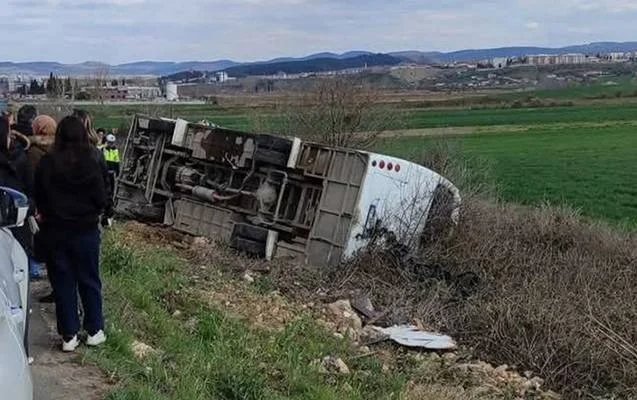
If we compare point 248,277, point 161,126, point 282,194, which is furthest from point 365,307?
point 161,126

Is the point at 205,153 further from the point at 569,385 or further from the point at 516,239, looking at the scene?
the point at 569,385

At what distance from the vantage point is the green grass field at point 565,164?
27.8 metres

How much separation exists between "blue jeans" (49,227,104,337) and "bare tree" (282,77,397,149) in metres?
18.4

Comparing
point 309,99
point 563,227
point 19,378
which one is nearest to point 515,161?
point 309,99

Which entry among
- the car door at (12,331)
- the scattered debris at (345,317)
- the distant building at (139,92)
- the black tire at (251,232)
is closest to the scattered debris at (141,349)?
the car door at (12,331)

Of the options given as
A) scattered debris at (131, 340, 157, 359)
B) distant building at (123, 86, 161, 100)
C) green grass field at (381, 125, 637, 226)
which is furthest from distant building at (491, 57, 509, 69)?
scattered debris at (131, 340, 157, 359)

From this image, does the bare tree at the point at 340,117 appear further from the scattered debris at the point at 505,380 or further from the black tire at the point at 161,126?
the scattered debris at the point at 505,380

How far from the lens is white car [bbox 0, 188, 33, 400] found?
2900 millimetres

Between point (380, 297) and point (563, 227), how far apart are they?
20.9 feet

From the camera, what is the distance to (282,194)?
1405cm

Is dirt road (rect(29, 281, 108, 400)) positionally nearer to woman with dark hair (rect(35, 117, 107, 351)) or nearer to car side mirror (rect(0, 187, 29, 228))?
woman with dark hair (rect(35, 117, 107, 351))

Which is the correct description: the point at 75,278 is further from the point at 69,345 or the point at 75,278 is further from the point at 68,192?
the point at 68,192

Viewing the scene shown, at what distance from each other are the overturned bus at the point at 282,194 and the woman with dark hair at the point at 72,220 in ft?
23.2

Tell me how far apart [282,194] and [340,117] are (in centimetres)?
1120
